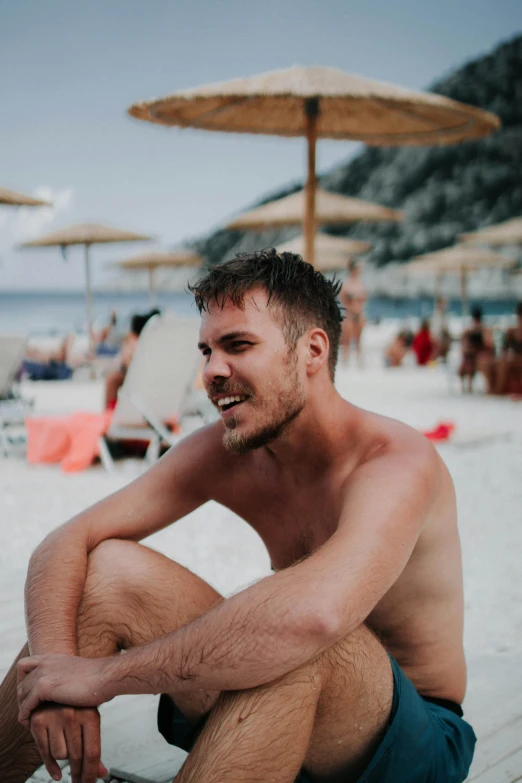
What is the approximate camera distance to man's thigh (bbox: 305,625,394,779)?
4.84 ft

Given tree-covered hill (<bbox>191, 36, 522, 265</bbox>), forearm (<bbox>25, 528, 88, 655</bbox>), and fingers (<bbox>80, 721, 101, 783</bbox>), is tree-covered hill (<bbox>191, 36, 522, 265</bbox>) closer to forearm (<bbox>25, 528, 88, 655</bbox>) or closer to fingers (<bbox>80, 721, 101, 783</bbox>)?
forearm (<bbox>25, 528, 88, 655</bbox>)

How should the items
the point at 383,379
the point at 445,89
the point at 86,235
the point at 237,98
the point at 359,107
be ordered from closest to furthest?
the point at 237,98 < the point at 359,107 < the point at 383,379 < the point at 86,235 < the point at 445,89

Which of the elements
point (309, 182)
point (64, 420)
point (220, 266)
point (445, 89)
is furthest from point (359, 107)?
point (445, 89)

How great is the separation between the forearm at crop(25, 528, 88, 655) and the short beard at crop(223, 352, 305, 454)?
18.1 inches

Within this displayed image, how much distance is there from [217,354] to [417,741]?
0.93 meters

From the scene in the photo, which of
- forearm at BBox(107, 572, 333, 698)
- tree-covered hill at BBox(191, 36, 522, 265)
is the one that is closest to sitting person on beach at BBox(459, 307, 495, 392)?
forearm at BBox(107, 572, 333, 698)

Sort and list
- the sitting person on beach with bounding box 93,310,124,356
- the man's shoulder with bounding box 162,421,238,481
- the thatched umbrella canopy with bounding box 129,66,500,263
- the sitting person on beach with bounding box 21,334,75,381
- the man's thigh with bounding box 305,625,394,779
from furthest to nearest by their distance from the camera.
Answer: the sitting person on beach with bounding box 93,310,124,356
the sitting person on beach with bounding box 21,334,75,381
the thatched umbrella canopy with bounding box 129,66,500,263
the man's shoulder with bounding box 162,421,238,481
the man's thigh with bounding box 305,625,394,779

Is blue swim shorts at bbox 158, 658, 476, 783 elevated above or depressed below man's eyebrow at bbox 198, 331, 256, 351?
below

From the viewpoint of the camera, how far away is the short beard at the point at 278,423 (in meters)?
1.82

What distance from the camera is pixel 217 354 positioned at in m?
1.84

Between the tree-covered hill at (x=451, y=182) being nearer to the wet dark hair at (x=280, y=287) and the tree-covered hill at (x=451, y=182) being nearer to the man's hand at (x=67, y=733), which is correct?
the wet dark hair at (x=280, y=287)

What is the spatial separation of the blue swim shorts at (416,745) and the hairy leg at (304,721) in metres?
0.03

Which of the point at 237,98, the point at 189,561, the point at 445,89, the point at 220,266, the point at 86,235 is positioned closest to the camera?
the point at 220,266

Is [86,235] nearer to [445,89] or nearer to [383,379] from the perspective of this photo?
[383,379]
